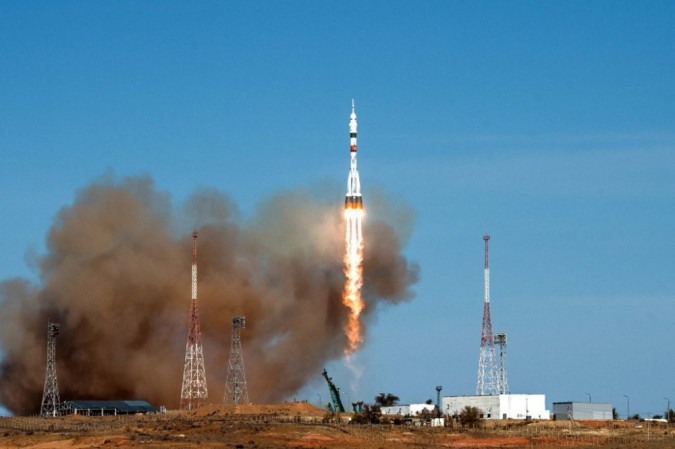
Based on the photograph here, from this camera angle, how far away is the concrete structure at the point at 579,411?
15288 centimetres

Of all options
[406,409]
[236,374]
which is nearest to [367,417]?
[236,374]

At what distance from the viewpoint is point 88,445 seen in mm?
100750

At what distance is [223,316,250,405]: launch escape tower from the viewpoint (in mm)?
145750

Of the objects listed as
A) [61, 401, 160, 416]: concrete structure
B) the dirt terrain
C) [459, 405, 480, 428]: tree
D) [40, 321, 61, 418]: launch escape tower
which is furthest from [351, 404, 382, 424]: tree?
[40, 321, 61, 418]: launch escape tower

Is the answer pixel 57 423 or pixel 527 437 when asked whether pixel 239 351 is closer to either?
pixel 57 423

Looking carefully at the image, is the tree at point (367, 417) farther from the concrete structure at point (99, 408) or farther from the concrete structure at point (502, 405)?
the concrete structure at point (99, 408)

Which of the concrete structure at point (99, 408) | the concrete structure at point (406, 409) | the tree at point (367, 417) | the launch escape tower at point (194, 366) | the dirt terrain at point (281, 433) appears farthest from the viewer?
the concrete structure at point (406, 409)

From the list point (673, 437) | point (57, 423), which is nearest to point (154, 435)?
point (57, 423)

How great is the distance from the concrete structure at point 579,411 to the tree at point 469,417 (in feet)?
53.5

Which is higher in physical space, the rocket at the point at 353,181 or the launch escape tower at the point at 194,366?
the rocket at the point at 353,181

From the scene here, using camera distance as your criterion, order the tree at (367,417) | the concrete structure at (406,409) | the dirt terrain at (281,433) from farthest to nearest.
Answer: the concrete structure at (406,409) < the tree at (367,417) < the dirt terrain at (281,433)

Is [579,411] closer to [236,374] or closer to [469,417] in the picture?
[469,417]

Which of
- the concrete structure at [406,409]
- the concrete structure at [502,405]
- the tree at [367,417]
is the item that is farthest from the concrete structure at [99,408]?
the concrete structure at [502,405]

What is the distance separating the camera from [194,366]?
157625mm
